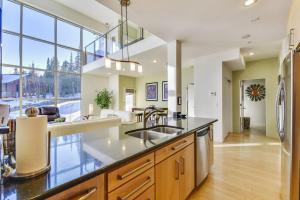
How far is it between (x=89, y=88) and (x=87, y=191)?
8108mm

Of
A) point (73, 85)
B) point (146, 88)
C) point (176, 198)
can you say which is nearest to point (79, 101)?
point (73, 85)

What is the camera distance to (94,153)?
3.76 ft

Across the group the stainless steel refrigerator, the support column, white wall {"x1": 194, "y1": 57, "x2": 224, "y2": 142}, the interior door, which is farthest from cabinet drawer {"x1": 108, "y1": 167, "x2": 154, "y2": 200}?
the interior door

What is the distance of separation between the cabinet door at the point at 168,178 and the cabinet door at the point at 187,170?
0.33 feet

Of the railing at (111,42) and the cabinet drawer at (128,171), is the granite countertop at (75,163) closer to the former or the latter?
the cabinet drawer at (128,171)

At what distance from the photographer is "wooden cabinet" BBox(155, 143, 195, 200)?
4.76 ft

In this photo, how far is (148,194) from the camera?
1291mm

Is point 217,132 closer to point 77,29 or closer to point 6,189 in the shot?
point 6,189

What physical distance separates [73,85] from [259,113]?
29.4 ft

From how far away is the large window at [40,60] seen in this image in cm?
592

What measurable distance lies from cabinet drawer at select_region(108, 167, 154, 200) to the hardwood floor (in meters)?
1.15

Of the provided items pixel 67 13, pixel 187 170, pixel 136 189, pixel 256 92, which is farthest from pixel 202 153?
pixel 67 13

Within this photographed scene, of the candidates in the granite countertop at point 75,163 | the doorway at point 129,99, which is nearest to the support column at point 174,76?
the granite countertop at point 75,163

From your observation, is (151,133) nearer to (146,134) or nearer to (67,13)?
(146,134)
